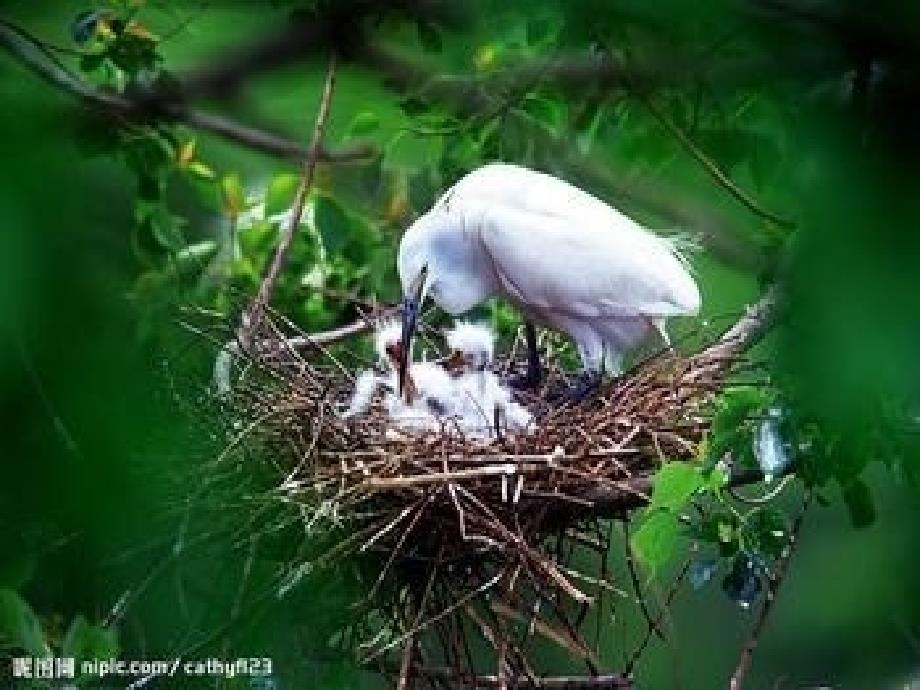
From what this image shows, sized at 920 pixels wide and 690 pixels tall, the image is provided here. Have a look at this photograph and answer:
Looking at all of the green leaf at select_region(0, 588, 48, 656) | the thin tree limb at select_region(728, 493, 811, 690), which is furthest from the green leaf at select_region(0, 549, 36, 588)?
the thin tree limb at select_region(728, 493, 811, 690)

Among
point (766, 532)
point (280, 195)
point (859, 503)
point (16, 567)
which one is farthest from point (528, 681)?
point (16, 567)

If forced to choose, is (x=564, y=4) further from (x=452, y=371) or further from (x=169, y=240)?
(x=452, y=371)

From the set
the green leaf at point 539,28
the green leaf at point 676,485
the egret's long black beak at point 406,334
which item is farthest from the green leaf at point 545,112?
the green leaf at point 539,28

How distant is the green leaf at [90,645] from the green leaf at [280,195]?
51.1 inches

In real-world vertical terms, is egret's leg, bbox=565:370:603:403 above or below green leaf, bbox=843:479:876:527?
below

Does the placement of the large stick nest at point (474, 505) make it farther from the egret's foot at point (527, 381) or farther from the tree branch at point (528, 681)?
the egret's foot at point (527, 381)

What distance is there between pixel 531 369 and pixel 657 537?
1.23 m

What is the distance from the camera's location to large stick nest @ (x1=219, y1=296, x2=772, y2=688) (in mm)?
2076

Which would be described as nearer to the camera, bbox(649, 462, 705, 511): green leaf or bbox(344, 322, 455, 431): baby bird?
bbox(649, 462, 705, 511): green leaf

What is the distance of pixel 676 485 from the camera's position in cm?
162

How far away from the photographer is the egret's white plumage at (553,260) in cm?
271

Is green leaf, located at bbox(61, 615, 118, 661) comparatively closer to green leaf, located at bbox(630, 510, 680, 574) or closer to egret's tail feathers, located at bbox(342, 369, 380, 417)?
green leaf, located at bbox(630, 510, 680, 574)

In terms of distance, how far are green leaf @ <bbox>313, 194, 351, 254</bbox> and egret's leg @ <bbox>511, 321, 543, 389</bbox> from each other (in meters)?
0.35

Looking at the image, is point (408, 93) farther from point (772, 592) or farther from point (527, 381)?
point (527, 381)
